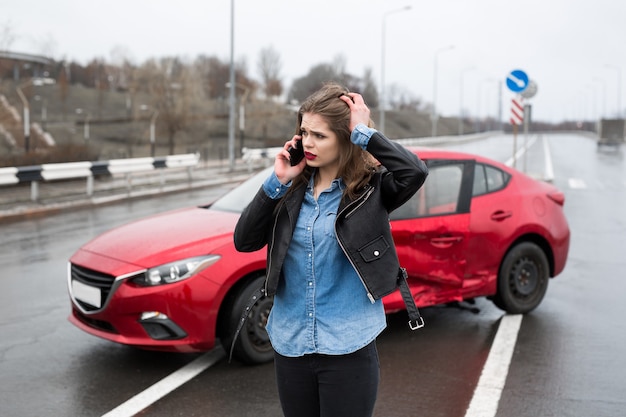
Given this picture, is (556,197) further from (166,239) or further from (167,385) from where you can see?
(167,385)

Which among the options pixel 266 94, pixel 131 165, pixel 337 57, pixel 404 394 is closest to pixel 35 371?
pixel 404 394

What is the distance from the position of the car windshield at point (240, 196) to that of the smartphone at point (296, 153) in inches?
124

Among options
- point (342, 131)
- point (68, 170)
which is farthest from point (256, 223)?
point (68, 170)

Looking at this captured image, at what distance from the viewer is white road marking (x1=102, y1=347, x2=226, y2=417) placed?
429 cm

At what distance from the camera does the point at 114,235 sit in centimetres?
539

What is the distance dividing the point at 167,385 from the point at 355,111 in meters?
2.92

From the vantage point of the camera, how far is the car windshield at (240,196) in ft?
19.5

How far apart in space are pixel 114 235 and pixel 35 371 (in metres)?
1.15

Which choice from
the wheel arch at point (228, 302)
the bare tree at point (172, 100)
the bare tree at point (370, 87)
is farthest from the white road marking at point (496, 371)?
the bare tree at point (370, 87)

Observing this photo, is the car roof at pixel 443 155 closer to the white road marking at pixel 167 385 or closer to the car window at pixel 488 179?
the car window at pixel 488 179

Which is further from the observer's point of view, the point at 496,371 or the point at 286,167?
the point at 496,371

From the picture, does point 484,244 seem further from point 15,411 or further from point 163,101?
point 163,101

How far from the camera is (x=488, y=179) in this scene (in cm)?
622

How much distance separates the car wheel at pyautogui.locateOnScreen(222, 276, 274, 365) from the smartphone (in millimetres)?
2312
